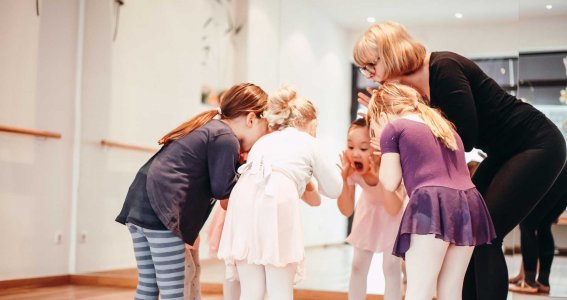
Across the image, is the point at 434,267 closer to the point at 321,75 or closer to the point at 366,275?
the point at 366,275

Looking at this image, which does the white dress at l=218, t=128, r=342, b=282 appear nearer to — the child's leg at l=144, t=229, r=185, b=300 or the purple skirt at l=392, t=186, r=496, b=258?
→ the child's leg at l=144, t=229, r=185, b=300

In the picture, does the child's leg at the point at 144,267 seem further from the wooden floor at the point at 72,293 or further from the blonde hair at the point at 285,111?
the wooden floor at the point at 72,293

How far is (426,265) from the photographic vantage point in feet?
5.88

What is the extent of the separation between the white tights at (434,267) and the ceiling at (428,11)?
5.36ft

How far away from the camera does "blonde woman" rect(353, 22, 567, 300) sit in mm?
1901

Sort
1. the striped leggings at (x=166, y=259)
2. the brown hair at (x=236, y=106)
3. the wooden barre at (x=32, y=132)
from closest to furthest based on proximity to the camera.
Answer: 1. the striped leggings at (x=166, y=259)
2. the brown hair at (x=236, y=106)
3. the wooden barre at (x=32, y=132)

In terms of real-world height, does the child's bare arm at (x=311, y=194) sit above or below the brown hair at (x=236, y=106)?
below

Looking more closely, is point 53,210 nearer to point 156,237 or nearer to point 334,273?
point 334,273

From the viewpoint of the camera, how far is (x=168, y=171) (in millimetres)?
2141

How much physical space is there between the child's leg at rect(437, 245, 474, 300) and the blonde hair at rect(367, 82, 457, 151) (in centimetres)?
30

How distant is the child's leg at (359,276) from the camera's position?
8.59ft

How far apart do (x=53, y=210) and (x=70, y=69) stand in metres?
0.98

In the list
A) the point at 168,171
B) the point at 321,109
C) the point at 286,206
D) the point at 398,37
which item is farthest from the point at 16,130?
the point at 398,37

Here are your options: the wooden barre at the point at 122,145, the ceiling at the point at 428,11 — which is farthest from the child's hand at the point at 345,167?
the wooden barre at the point at 122,145
